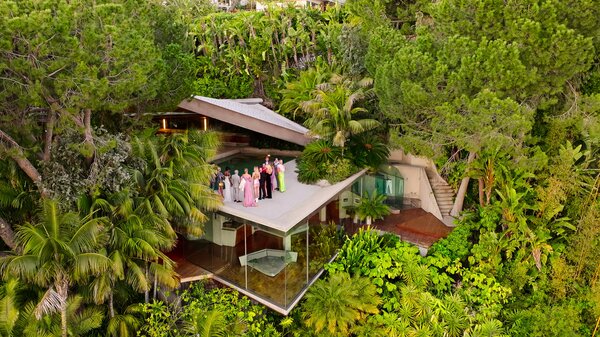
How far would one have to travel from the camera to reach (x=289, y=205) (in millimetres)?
14344

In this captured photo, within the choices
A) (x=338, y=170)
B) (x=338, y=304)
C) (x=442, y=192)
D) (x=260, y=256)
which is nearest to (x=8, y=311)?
(x=260, y=256)

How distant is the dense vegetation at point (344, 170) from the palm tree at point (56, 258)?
5cm

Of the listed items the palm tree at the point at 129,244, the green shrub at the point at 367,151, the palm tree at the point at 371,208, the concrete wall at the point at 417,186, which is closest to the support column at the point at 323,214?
the palm tree at the point at 371,208

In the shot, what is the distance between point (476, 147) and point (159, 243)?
1005cm

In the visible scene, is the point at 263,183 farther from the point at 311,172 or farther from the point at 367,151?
the point at 367,151

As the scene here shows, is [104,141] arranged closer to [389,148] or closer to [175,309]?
[175,309]

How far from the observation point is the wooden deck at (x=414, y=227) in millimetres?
16984

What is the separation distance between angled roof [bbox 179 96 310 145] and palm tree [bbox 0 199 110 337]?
8.87 metres

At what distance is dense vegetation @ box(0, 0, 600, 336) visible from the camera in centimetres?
1063

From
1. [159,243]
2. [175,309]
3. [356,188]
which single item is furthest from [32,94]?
[356,188]

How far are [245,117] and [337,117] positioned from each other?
454 cm

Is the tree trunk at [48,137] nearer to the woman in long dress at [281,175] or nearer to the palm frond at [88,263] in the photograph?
the palm frond at [88,263]

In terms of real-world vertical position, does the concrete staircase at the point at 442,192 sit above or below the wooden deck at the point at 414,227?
above

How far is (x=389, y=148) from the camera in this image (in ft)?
63.7
